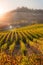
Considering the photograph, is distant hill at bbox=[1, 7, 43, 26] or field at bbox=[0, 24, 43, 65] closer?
field at bbox=[0, 24, 43, 65]

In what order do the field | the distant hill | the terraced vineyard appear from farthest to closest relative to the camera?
the distant hill, the terraced vineyard, the field

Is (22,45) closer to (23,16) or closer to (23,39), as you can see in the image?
(23,39)

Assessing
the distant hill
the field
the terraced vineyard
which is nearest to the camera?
the field

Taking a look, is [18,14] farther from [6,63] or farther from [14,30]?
[6,63]

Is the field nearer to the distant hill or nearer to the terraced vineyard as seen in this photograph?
the terraced vineyard

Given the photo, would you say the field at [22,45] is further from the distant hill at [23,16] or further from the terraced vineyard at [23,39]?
the distant hill at [23,16]

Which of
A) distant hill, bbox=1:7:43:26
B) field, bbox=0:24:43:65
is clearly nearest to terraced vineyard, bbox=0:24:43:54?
field, bbox=0:24:43:65

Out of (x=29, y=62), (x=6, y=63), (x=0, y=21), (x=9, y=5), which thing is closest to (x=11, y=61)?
(x=6, y=63)
